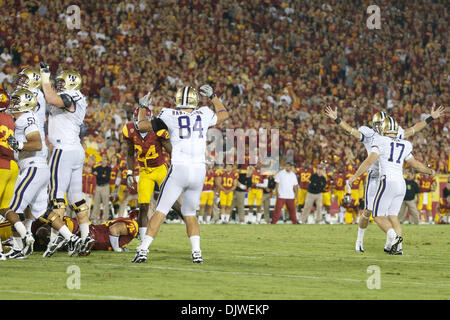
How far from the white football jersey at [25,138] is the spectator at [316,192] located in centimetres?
1456

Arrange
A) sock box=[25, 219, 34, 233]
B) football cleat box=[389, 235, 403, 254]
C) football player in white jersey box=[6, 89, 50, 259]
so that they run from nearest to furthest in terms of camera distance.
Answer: football player in white jersey box=[6, 89, 50, 259], sock box=[25, 219, 34, 233], football cleat box=[389, 235, 403, 254]

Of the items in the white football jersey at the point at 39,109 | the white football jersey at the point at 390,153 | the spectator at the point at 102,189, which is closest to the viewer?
the white football jersey at the point at 39,109

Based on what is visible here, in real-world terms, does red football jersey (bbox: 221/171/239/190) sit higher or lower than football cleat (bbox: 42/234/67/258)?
higher

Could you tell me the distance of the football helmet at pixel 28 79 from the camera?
11555mm

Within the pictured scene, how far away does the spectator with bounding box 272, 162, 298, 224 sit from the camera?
24203mm

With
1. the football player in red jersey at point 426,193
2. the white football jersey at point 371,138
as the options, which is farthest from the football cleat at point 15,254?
the football player in red jersey at point 426,193

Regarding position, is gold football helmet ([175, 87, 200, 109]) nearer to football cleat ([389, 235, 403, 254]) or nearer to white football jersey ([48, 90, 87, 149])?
white football jersey ([48, 90, 87, 149])

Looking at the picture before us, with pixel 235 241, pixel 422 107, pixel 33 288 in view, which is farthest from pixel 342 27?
pixel 33 288

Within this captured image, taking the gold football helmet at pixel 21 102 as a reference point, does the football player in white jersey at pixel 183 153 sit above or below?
below

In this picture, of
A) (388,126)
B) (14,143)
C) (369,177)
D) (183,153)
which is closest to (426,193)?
(369,177)

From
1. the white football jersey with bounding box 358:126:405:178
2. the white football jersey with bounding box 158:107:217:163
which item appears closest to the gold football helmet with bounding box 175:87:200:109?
the white football jersey with bounding box 158:107:217:163

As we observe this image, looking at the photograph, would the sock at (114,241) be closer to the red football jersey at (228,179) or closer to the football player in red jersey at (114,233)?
the football player in red jersey at (114,233)

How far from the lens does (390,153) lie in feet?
41.9
